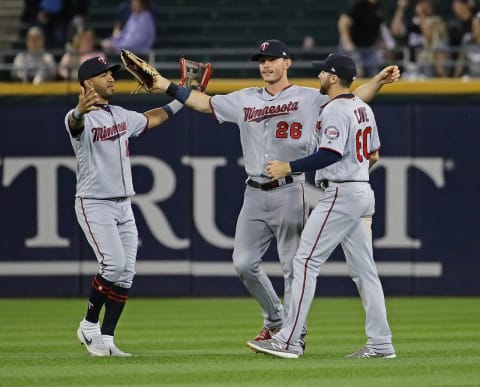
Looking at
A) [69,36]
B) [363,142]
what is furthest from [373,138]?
[69,36]

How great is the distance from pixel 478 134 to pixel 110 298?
21.6 ft

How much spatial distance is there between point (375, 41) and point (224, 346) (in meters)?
7.06

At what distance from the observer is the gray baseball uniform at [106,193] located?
858 cm

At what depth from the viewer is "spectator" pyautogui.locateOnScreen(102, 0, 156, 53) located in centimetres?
1616

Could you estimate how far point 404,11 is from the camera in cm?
1728

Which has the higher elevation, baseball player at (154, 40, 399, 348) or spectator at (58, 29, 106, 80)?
spectator at (58, 29, 106, 80)

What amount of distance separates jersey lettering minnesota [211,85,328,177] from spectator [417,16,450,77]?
5747 millimetres

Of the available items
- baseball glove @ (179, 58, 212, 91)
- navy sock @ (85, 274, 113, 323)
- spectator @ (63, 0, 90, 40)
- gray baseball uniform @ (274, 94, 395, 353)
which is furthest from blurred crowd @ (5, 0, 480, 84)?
navy sock @ (85, 274, 113, 323)

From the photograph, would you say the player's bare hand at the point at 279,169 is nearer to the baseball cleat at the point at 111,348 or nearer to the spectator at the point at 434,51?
the baseball cleat at the point at 111,348

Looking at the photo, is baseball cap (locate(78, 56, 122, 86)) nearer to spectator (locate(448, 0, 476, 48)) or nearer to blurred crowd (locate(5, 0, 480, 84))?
blurred crowd (locate(5, 0, 480, 84))

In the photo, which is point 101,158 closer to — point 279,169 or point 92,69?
point 92,69

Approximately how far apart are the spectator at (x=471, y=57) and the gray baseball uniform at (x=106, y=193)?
20.8 ft

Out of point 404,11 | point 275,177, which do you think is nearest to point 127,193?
point 275,177

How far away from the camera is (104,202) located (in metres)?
8.66
